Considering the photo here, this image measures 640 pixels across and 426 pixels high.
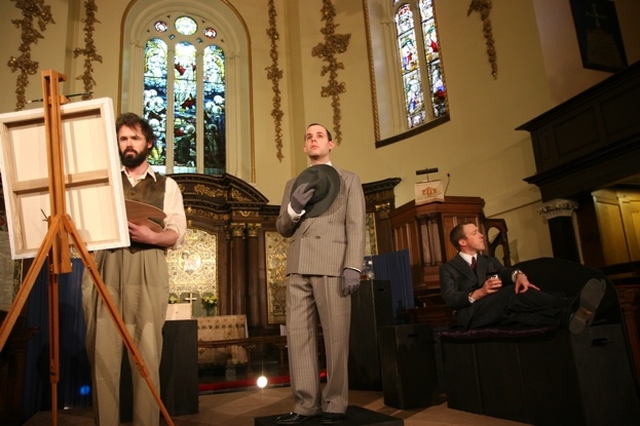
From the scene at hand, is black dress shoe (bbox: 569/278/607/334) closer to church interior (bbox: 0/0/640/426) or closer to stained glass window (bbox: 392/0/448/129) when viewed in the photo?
church interior (bbox: 0/0/640/426)

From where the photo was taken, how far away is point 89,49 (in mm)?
9586

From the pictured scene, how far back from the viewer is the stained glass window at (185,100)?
10352mm

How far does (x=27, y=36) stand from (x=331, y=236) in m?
8.90

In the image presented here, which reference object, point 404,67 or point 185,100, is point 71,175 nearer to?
point 404,67

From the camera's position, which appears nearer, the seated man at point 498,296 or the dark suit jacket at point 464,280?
the seated man at point 498,296

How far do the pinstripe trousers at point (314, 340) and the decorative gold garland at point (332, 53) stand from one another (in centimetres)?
765

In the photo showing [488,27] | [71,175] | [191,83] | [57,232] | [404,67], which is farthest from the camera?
[191,83]

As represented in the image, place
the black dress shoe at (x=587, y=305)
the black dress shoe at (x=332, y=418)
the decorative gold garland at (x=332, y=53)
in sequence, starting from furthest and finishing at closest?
the decorative gold garland at (x=332, y=53)
the black dress shoe at (x=587, y=305)
the black dress shoe at (x=332, y=418)

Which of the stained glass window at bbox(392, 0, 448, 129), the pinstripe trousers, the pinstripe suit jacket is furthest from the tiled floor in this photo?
the stained glass window at bbox(392, 0, 448, 129)

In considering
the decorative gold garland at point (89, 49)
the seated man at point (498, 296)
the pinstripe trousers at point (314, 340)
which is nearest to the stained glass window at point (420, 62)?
the seated man at point (498, 296)

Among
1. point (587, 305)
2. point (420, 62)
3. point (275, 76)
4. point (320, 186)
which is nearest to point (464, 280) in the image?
point (587, 305)

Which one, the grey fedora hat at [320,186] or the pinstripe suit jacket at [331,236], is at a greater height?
the grey fedora hat at [320,186]

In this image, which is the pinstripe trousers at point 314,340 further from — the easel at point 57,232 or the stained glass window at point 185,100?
the stained glass window at point 185,100

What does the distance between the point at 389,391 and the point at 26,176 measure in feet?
9.01
